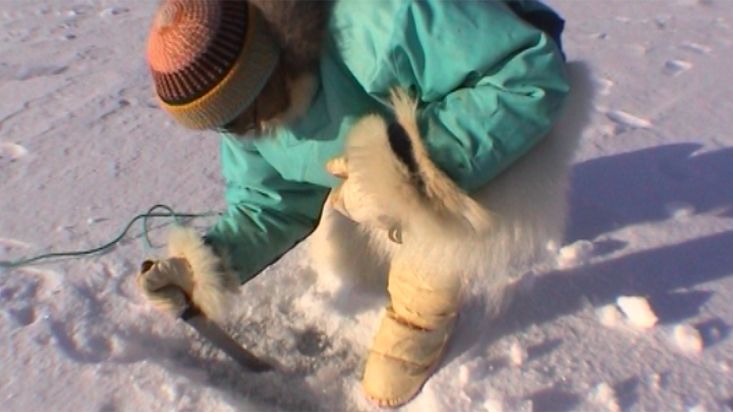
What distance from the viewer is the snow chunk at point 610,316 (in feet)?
4.77

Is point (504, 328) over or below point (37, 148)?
over

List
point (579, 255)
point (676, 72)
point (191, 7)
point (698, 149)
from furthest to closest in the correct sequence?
point (676, 72) < point (698, 149) < point (579, 255) < point (191, 7)

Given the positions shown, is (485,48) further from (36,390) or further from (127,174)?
(127,174)

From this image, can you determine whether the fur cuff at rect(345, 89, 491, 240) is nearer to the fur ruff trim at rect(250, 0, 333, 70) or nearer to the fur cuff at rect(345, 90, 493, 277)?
the fur cuff at rect(345, 90, 493, 277)

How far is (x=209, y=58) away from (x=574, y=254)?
0.79 meters

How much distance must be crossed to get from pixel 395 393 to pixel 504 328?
21cm

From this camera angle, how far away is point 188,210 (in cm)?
180

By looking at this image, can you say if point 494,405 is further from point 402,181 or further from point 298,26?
point 298,26

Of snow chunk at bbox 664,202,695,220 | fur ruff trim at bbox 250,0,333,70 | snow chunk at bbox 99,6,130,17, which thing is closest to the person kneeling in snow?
fur ruff trim at bbox 250,0,333,70

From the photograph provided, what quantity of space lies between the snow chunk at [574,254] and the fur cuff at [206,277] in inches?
22.2

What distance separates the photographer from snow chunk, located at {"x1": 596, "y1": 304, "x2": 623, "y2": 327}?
1.45 meters

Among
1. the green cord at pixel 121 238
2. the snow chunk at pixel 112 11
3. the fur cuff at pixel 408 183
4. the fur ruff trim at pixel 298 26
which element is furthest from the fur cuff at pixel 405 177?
the snow chunk at pixel 112 11

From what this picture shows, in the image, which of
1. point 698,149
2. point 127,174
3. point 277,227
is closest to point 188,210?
point 127,174

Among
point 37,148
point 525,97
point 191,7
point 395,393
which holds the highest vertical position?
point 191,7
